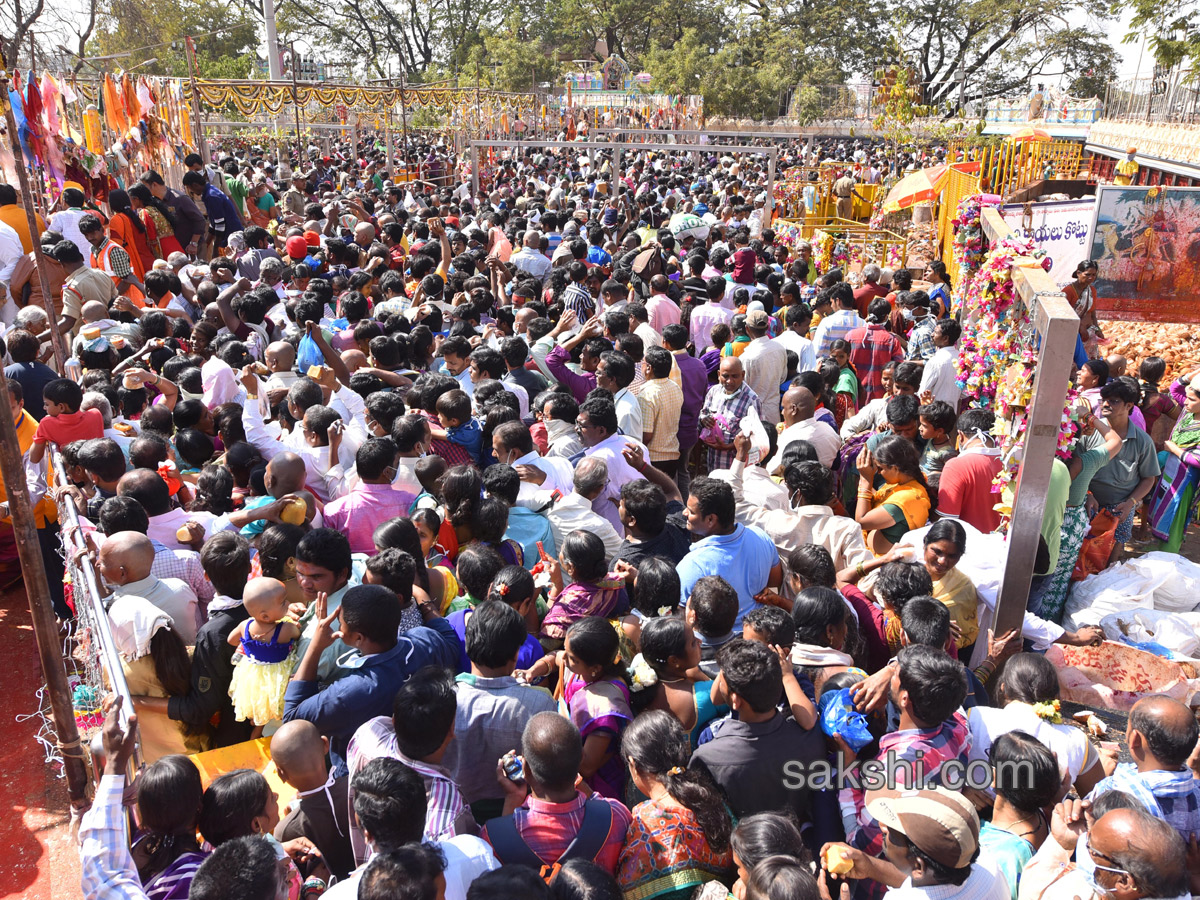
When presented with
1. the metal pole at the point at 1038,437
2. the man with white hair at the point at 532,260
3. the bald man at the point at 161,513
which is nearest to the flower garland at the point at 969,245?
the metal pole at the point at 1038,437

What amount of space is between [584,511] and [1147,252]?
10.6 meters

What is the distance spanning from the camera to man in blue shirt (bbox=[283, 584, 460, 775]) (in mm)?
2766

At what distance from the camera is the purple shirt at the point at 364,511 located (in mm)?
4027

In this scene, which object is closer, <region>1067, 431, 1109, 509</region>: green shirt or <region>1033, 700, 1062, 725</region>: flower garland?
<region>1033, 700, 1062, 725</region>: flower garland

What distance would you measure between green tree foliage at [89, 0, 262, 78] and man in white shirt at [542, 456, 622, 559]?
31.7 m

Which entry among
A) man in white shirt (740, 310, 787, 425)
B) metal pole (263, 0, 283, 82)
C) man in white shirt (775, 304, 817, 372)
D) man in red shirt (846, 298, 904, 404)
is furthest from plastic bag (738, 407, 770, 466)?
metal pole (263, 0, 283, 82)

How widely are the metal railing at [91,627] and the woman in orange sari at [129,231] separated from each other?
19.1 ft

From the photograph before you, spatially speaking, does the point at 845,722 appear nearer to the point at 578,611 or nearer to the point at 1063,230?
the point at 578,611

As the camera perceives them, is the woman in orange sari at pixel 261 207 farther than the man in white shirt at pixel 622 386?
Yes

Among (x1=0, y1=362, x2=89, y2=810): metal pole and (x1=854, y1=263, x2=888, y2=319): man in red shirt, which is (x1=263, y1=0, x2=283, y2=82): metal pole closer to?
(x1=854, y1=263, x2=888, y2=319): man in red shirt

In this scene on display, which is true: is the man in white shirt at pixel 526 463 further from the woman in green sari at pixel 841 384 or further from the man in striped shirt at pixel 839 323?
the man in striped shirt at pixel 839 323

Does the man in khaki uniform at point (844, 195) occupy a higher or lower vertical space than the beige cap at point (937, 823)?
higher

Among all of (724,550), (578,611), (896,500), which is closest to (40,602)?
(578,611)

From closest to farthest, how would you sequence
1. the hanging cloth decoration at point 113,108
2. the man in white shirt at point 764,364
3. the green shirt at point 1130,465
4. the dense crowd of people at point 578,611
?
the dense crowd of people at point 578,611, the green shirt at point 1130,465, the man in white shirt at point 764,364, the hanging cloth decoration at point 113,108
